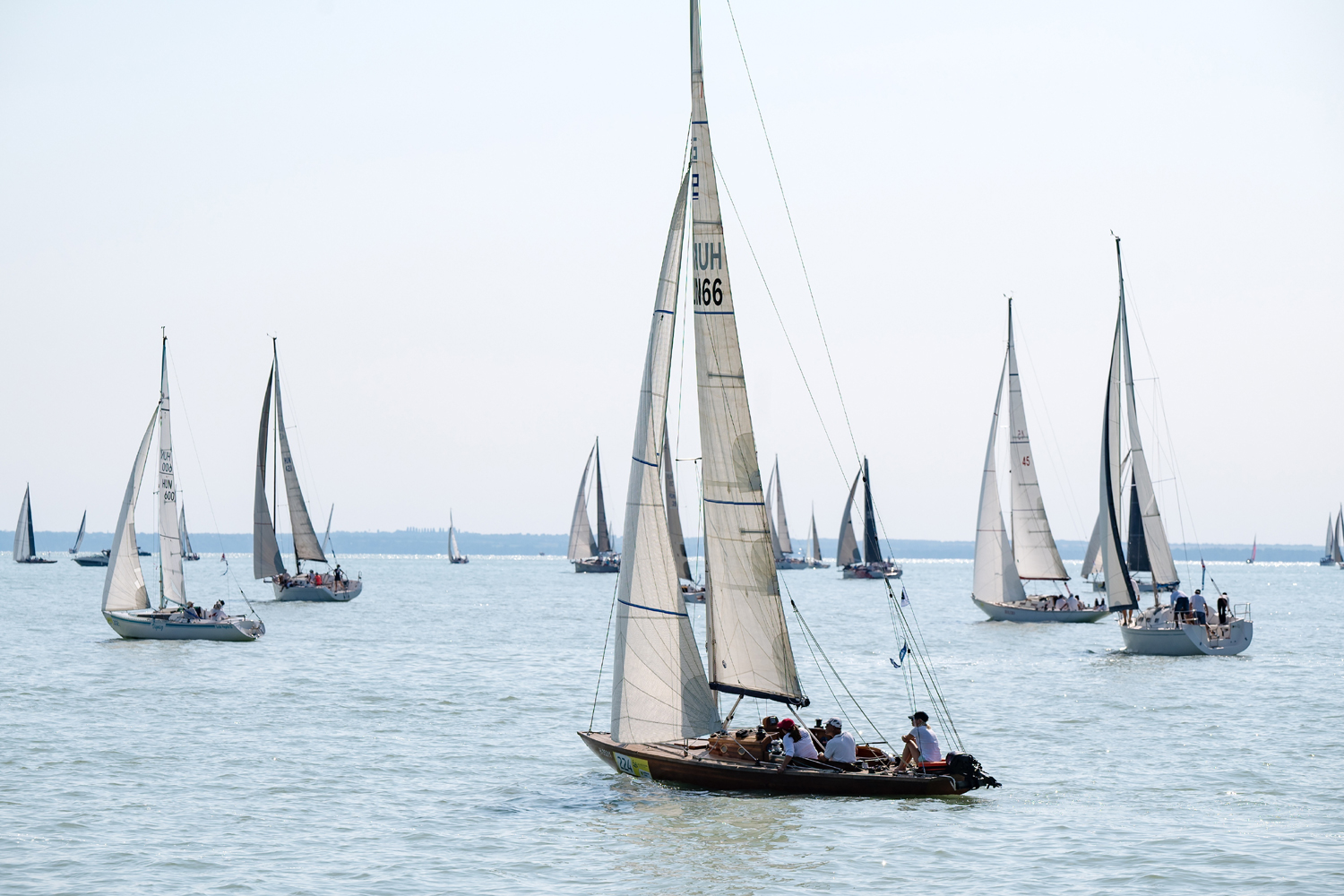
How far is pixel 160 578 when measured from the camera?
50.4 metres

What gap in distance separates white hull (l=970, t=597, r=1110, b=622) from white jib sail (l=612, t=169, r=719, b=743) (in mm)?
44054

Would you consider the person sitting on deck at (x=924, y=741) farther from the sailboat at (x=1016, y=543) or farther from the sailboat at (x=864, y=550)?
the sailboat at (x=864, y=550)

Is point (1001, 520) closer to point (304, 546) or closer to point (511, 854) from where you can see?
point (304, 546)

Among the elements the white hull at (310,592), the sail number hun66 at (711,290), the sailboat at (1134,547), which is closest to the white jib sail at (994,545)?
the sailboat at (1134,547)

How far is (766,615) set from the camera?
22.7 meters

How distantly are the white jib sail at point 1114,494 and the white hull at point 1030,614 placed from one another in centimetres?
1288

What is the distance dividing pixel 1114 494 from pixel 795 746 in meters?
32.1

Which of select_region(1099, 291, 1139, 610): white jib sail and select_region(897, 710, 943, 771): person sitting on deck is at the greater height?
select_region(1099, 291, 1139, 610): white jib sail

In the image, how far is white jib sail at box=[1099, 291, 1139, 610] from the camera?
163 ft

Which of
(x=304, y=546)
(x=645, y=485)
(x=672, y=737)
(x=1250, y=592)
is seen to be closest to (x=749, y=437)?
(x=645, y=485)

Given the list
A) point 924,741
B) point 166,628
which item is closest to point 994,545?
point 166,628

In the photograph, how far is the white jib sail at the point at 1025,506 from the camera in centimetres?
6306

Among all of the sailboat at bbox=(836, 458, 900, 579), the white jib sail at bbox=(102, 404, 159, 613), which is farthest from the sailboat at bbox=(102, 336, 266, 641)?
the sailboat at bbox=(836, 458, 900, 579)

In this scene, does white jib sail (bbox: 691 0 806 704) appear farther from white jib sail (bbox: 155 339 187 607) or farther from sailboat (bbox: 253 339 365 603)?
sailboat (bbox: 253 339 365 603)
